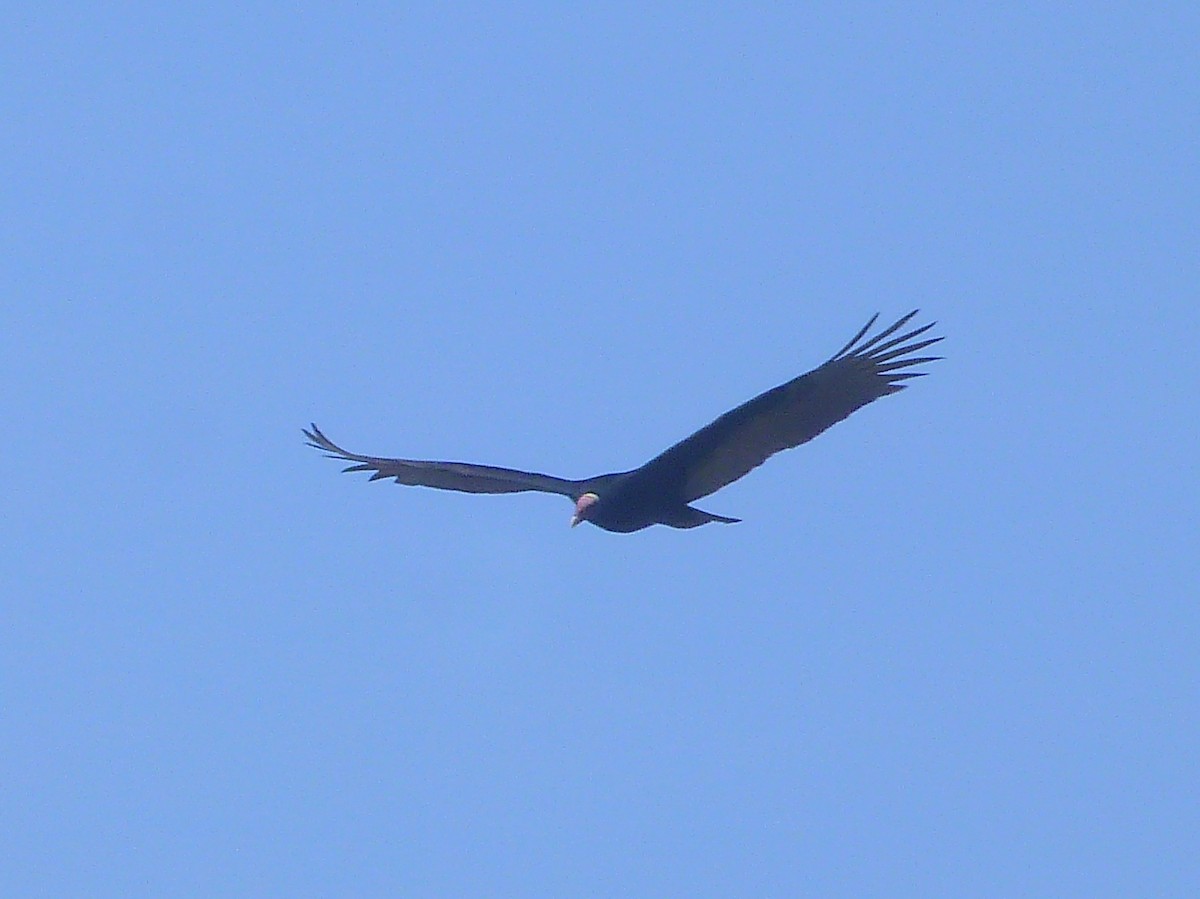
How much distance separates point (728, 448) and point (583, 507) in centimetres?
151

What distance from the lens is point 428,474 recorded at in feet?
68.9

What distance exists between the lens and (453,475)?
2078 cm

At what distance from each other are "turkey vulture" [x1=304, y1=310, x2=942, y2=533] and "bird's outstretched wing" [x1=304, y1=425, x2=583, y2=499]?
12mm

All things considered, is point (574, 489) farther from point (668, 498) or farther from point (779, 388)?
point (779, 388)

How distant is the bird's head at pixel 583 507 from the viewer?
19.5 meters

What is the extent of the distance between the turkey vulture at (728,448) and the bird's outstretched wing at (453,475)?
0.01m

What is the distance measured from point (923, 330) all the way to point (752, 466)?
1.81m

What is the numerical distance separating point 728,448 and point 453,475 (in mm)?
3135

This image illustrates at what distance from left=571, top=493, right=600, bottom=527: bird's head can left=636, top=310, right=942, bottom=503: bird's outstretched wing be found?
0.74 meters

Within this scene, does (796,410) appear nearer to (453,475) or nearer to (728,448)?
(728,448)

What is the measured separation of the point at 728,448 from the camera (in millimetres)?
18703

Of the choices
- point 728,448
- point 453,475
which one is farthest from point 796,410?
point 453,475

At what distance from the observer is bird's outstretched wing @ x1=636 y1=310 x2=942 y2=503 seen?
18.1 m

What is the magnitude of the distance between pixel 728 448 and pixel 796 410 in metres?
0.66
